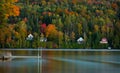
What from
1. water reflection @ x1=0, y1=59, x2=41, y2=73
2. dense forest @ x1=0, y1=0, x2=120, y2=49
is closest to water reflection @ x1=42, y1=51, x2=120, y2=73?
water reflection @ x1=0, y1=59, x2=41, y2=73

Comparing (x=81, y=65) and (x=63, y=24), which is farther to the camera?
(x=63, y=24)

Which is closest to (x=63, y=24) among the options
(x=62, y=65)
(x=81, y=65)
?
(x=81, y=65)

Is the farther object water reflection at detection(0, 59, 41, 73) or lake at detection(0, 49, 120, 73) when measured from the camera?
lake at detection(0, 49, 120, 73)

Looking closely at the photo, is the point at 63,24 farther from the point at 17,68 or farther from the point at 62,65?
the point at 17,68

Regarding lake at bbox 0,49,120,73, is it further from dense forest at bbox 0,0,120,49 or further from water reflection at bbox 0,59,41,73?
dense forest at bbox 0,0,120,49

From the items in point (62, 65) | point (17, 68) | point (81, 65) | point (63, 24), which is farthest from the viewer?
point (63, 24)

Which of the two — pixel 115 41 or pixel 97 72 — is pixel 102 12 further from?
pixel 97 72

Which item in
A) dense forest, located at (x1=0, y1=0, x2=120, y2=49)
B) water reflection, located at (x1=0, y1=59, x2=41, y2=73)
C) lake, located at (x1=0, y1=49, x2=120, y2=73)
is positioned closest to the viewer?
water reflection, located at (x1=0, y1=59, x2=41, y2=73)

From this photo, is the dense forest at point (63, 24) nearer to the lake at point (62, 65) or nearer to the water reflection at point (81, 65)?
the water reflection at point (81, 65)
